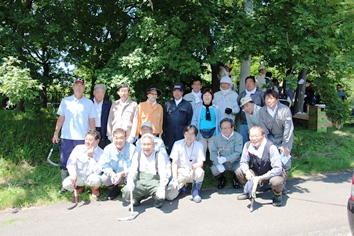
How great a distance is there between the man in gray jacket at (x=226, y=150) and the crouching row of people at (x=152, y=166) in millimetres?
133

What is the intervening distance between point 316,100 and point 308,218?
9.25m

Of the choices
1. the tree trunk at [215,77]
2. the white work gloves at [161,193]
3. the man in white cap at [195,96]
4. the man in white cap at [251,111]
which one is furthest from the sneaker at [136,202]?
the tree trunk at [215,77]

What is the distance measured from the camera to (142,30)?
5.63 meters

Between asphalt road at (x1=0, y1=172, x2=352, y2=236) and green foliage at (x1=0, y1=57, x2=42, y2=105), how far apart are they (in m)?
1.65

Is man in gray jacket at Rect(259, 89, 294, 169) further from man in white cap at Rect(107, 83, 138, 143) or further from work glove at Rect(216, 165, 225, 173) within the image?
man in white cap at Rect(107, 83, 138, 143)

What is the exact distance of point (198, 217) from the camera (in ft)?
12.8

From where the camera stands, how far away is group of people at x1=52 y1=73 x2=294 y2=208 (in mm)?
4344

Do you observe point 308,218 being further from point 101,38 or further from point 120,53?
point 101,38

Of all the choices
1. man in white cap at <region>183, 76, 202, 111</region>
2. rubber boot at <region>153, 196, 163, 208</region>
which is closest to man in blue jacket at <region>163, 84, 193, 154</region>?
man in white cap at <region>183, 76, 202, 111</region>

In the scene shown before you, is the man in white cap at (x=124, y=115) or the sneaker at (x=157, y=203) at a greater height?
the man in white cap at (x=124, y=115)

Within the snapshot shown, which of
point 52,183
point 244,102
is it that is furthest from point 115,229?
point 244,102

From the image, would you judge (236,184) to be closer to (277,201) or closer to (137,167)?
(277,201)

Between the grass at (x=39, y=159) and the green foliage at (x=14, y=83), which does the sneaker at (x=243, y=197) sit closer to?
the grass at (x=39, y=159)

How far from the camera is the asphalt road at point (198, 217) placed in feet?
11.6
